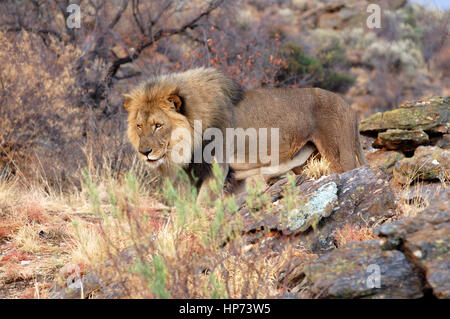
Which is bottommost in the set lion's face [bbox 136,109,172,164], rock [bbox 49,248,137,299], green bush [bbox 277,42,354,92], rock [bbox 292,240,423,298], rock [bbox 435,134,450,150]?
rock [bbox 49,248,137,299]

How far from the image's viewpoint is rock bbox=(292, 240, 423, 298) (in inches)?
120

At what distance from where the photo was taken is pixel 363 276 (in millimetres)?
3143

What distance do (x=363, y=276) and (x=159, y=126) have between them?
11.0 ft

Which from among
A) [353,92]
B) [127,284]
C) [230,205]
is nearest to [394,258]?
[230,205]

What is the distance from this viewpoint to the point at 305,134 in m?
7.02

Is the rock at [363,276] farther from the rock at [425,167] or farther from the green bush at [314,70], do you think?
the green bush at [314,70]

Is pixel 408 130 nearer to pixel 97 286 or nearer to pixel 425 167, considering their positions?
pixel 425 167

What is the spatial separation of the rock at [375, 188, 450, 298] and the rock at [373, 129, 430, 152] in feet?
14.5

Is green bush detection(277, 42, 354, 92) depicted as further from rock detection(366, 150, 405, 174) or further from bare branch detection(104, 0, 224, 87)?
rock detection(366, 150, 405, 174)

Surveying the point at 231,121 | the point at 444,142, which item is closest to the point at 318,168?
the point at 231,121

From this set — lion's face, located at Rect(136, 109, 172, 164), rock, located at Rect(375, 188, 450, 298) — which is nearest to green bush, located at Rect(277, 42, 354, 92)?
lion's face, located at Rect(136, 109, 172, 164)

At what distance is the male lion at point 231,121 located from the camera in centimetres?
602

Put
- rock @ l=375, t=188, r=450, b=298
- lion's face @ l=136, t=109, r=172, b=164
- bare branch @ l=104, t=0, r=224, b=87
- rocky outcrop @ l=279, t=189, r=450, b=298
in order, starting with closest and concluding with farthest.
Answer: rock @ l=375, t=188, r=450, b=298 < rocky outcrop @ l=279, t=189, r=450, b=298 < lion's face @ l=136, t=109, r=172, b=164 < bare branch @ l=104, t=0, r=224, b=87

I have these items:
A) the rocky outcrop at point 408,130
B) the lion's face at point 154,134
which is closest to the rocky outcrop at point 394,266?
the lion's face at point 154,134
